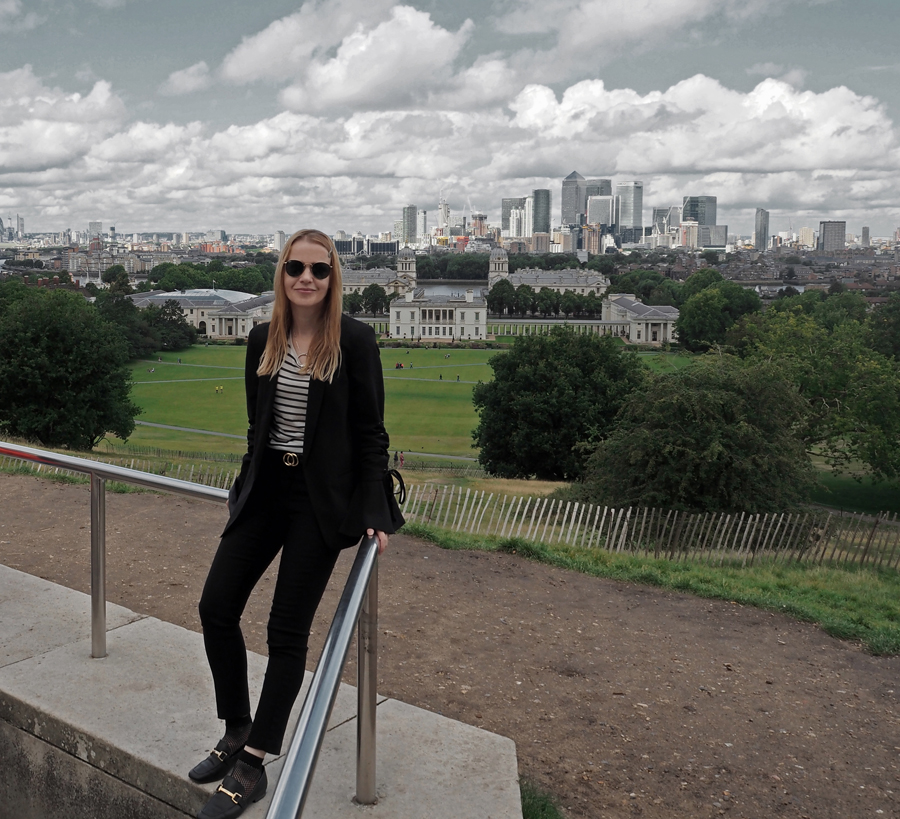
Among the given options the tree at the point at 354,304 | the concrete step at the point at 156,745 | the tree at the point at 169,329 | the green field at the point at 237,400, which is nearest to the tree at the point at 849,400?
the green field at the point at 237,400

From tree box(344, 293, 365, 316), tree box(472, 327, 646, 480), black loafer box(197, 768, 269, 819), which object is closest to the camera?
black loafer box(197, 768, 269, 819)

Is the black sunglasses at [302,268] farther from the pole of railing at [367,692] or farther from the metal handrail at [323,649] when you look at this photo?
the pole of railing at [367,692]

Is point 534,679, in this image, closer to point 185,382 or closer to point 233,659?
point 233,659

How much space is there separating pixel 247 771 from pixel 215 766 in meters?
0.19

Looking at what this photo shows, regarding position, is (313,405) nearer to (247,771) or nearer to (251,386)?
(251,386)

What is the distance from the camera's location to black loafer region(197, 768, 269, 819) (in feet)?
9.05

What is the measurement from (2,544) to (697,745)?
681 centimetres

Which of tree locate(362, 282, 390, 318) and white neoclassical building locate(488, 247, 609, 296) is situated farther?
white neoclassical building locate(488, 247, 609, 296)

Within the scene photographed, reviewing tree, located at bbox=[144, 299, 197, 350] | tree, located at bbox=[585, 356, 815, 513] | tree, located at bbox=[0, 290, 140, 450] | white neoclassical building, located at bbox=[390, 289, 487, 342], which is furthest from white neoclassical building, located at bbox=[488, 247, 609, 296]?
tree, located at bbox=[585, 356, 815, 513]

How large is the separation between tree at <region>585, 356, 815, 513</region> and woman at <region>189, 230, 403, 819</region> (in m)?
17.1

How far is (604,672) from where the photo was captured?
19.7 feet

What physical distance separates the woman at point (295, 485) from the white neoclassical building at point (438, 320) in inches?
4781

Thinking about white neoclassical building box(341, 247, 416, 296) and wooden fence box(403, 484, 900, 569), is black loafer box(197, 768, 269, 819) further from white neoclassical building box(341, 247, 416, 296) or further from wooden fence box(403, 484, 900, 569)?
white neoclassical building box(341, 247, 416, 296)

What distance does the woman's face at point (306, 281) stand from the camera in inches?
115
